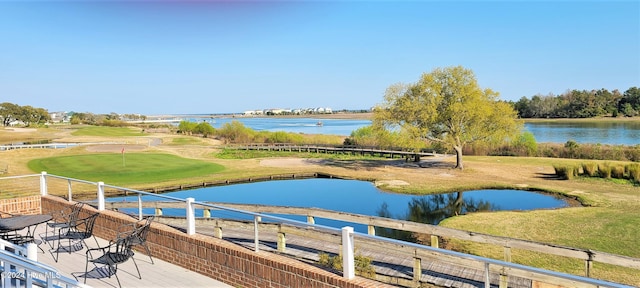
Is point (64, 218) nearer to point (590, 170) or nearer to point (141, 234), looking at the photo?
point (141, 234)

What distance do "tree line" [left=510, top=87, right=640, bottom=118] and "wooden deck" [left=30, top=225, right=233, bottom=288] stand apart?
11589 centimetres

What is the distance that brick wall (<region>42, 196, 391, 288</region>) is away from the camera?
6.19 meters

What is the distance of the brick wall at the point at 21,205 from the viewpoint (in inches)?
445

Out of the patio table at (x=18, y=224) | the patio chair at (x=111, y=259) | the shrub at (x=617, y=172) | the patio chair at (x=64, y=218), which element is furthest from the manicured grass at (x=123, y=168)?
the shrub at (x=617, y=172)

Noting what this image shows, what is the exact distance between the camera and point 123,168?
32.7 metres

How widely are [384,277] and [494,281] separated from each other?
2.11 metres

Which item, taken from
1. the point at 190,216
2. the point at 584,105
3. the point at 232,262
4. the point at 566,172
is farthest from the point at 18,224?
the point at 584,105

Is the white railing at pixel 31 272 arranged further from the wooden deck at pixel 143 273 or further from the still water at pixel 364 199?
the still water at pixel 364 199

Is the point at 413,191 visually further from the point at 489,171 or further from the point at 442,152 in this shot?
the point at 442,152

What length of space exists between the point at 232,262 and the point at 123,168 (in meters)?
28.6

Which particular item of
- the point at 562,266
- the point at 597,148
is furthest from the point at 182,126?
the point at 562,266

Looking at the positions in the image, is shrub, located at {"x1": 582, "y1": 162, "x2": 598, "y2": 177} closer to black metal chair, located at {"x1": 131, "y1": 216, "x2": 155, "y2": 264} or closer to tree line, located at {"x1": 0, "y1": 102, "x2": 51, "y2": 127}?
black metal chair, located at {"x1": 131, "y1": 216, "x2": 155, "y2": 264}

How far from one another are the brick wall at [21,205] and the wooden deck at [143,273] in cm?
375

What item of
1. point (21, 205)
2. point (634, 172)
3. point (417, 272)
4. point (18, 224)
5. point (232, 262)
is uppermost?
point (18, 224)
